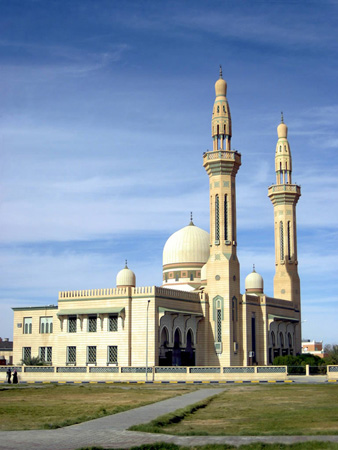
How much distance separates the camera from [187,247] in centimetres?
7856

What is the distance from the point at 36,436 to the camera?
15.7 meters

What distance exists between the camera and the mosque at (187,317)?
61.9m

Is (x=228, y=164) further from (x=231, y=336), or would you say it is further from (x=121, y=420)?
(x=121, y=420)

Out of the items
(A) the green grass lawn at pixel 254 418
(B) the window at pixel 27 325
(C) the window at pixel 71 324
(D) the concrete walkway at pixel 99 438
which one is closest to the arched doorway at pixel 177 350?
(C) the window at pixel 71 324

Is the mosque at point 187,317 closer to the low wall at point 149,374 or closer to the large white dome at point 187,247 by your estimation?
the large white dome at point 187,247

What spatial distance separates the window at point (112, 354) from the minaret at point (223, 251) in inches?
398

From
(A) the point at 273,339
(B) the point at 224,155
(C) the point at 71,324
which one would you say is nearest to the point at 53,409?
(C) the point at 71,324

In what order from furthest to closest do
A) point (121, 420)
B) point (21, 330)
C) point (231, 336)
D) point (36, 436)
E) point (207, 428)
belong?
point (21, 330) → point (231, 336) → point (121, 420) → point (207, 428) → point (36, 436)

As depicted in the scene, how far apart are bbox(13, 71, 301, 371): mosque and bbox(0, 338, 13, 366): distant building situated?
43.0 feet

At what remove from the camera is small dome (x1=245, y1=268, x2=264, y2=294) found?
7719 centimetres

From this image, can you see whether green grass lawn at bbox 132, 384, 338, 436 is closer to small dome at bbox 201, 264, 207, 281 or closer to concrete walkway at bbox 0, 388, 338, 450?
concrete walkway at bbox 0, 388, 338, 450

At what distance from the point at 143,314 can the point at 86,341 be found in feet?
23.2

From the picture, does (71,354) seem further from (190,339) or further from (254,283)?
(254,283)

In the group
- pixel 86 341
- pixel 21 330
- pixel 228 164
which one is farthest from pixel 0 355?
pixel 228 164
